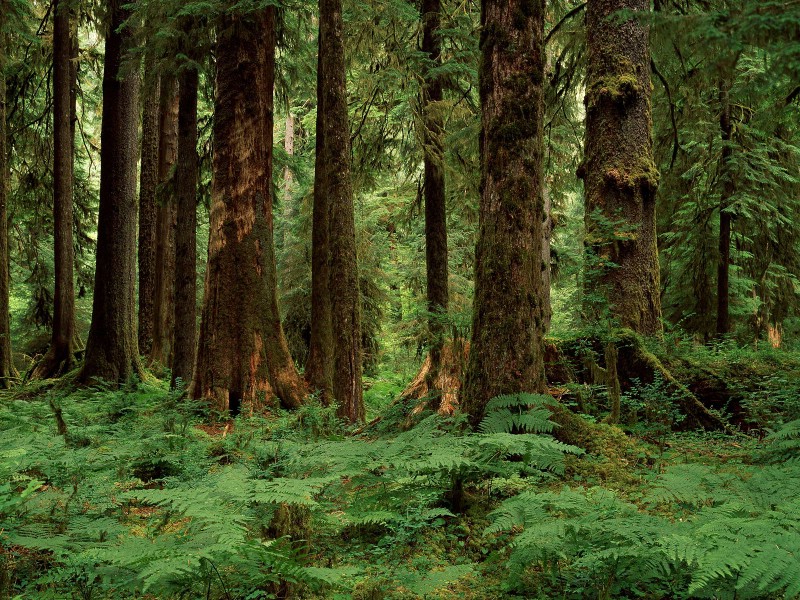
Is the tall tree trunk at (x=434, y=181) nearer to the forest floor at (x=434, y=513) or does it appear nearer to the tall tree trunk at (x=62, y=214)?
the forest floor at (x=434, y=513)

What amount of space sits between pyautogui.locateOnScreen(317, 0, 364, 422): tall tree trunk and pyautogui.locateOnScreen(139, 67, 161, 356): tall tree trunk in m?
7.75

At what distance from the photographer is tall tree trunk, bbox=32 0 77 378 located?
12.6 m

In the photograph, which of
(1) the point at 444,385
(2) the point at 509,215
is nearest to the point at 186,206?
(1) the point at 444,385

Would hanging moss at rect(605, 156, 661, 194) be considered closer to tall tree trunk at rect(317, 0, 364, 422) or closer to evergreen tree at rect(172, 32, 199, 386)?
tall tree trunk at rect(317, 0, 364, 422)

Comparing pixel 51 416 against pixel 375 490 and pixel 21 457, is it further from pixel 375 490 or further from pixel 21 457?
pixel 375 490

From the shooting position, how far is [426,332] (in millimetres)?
10250

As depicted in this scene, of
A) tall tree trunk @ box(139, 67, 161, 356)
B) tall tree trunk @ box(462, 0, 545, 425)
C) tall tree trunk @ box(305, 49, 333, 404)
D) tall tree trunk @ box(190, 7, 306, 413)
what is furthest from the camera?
tall tree trunk @ box(139, 67, 161, 356)

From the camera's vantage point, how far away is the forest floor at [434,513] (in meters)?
2.73

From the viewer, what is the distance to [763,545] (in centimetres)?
245

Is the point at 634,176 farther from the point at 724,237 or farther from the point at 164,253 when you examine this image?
the point at 164,253

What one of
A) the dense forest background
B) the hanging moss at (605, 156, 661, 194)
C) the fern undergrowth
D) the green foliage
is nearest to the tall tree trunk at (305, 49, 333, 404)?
the dense forest background

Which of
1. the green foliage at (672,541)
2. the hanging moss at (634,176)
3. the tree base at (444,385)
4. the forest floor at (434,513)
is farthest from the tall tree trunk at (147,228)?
the green foliage at (672,541)

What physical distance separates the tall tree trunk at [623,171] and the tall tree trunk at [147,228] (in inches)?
424

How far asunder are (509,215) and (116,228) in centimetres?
859
